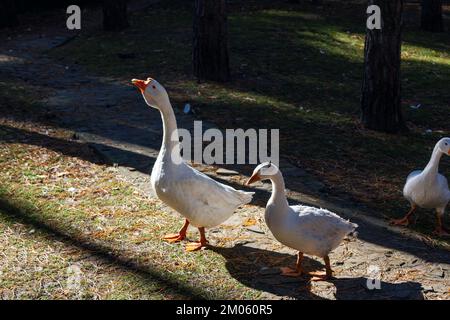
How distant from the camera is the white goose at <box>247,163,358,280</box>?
16.2 feet

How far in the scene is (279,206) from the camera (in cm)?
499

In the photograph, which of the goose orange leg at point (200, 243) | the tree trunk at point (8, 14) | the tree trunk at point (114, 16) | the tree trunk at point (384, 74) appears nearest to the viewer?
the goose orange leg at point (200, 243)

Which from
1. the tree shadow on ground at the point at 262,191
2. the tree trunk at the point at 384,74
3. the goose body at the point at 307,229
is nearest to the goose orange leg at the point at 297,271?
the goose body at the point at 307,229

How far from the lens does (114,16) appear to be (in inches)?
583

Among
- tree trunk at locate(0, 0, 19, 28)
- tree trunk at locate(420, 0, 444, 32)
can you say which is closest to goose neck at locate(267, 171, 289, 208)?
tree trunk at locate(0, 0, 19, 28)

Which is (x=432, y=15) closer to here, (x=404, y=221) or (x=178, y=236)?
(x=404, y=221)

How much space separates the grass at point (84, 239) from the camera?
490 cm

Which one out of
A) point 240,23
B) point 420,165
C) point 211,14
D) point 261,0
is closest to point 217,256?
point 420,165

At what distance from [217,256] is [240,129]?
11.5 ft

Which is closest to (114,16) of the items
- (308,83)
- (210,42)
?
(210,42)

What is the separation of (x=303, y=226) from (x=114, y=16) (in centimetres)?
1104

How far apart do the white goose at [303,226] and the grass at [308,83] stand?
1.54m

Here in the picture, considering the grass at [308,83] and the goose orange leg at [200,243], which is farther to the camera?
the grass at [308,83]

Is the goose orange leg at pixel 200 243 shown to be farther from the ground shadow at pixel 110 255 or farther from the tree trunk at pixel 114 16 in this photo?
the tree trunk at pixel 114 16
